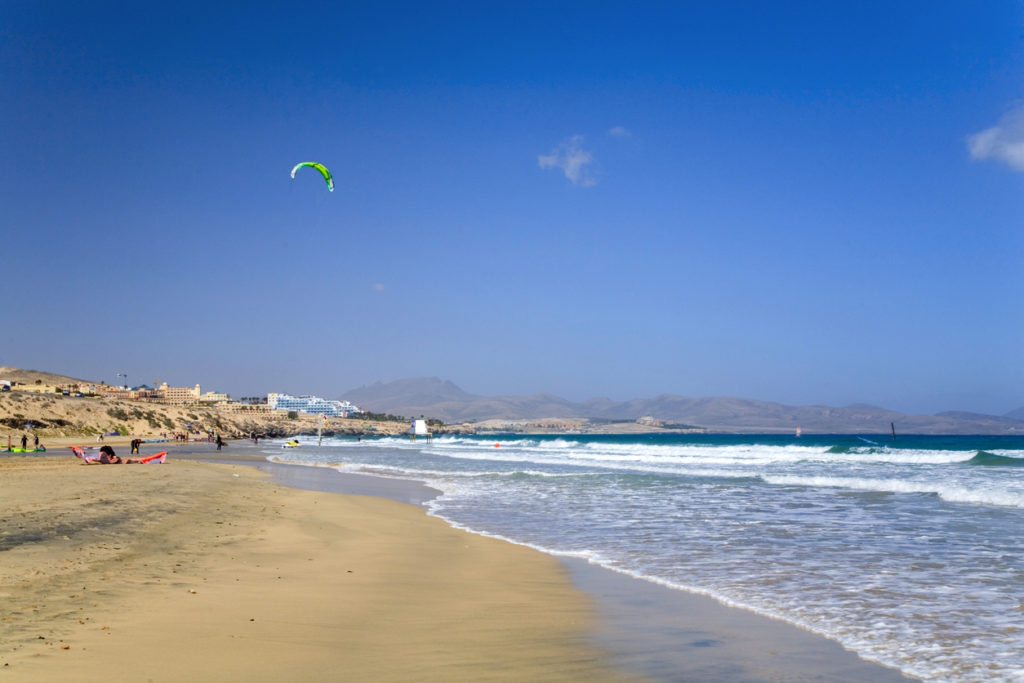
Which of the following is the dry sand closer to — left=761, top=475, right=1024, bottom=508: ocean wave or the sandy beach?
the sandy beach

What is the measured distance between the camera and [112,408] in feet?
254

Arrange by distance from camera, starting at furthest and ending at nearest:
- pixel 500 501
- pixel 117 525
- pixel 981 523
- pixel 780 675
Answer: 1. pixel 500 501
2. pixel 981 523
3. pixel 117 525
4. pixel 780 675

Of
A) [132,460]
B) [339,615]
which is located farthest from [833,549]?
[132,460]

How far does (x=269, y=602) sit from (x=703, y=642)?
3782mm

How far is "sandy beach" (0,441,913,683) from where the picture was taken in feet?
14.3

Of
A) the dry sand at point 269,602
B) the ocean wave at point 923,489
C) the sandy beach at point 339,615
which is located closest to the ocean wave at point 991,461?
the ocean wave at point 923,489

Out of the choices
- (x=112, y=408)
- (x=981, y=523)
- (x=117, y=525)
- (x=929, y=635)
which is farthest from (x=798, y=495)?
(x=112, y=408)

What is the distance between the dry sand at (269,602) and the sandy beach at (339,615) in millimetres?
21

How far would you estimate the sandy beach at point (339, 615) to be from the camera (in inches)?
172

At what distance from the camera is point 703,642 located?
17.2ft

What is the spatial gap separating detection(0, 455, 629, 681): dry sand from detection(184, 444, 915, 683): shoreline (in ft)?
0.88

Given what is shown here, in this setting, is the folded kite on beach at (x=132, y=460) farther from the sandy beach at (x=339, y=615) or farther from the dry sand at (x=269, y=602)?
the sandy beach at (x=339, y=615)

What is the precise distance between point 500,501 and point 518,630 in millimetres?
11310

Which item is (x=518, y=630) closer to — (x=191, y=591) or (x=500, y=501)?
(x=191, y=591)
